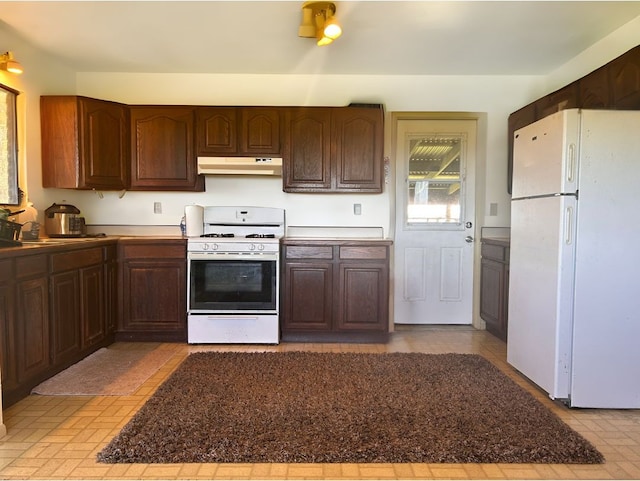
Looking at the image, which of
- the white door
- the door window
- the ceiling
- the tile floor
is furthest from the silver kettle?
the door window

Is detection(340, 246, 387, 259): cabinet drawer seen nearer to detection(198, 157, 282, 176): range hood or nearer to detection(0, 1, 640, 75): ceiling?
detection(198, 157, 282, 176): range hood

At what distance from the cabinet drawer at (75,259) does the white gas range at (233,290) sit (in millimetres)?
691

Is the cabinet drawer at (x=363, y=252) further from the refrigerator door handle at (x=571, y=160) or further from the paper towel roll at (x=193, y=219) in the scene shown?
the refrigerator door handle at (x=571, y=160)

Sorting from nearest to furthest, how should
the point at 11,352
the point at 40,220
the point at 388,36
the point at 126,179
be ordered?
the point at 11,352
the point at 388,36
the point at 40,220
the point at 126,179

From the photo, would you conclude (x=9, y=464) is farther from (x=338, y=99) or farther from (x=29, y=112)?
(x=338, y=99)

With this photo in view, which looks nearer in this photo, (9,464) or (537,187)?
(9,464)

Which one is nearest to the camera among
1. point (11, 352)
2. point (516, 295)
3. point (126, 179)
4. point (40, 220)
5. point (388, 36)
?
point (11, 352)

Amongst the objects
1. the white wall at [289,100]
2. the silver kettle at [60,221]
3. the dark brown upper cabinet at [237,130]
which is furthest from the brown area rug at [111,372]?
the dark brown upper cabinet at [237,130]

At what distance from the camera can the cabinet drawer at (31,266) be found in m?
2.34

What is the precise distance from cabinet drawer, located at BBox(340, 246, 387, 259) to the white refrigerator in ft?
4.50

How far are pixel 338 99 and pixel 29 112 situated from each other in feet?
8.59

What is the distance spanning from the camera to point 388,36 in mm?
3021

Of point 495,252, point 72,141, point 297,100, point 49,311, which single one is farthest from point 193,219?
point 495,252

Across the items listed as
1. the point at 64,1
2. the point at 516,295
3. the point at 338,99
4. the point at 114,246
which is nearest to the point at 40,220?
the point at 114,246
